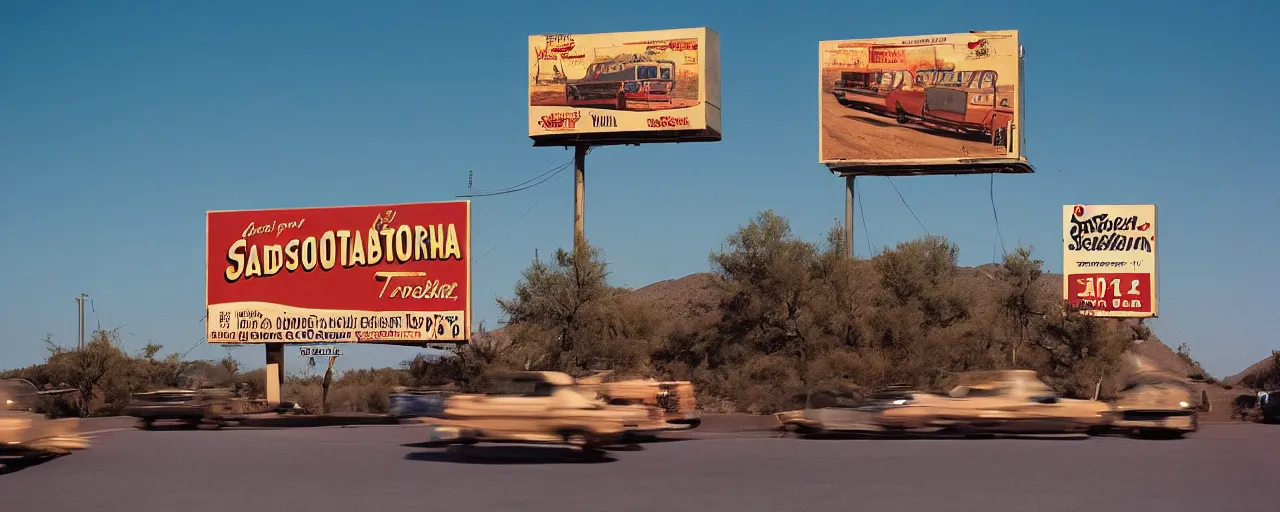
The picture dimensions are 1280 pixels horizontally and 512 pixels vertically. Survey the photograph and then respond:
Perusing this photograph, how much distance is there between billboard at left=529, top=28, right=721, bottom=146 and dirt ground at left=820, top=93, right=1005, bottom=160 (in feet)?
17.4

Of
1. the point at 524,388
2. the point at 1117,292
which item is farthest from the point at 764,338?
the point at 524,388

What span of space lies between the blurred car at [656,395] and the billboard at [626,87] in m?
18.8

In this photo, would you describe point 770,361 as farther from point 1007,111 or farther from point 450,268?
point 450,268

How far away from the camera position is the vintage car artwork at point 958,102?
165 ft

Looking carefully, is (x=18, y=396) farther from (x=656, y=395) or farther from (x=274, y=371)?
(x=274, y=371)

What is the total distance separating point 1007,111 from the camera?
50531 millimetres

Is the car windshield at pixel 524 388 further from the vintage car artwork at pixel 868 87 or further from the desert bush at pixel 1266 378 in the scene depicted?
the desert bush at pixel 1266 378

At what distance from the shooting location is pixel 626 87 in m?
48.8

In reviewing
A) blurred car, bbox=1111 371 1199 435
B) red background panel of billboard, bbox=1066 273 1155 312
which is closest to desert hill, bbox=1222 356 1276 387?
red background panel of billboard, bbox=1066 273 1155 312

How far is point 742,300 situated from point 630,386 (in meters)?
29.4

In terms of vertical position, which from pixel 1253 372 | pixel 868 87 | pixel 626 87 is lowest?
pixel 1253 372

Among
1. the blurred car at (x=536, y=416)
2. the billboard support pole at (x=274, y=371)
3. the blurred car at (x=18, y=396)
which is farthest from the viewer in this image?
the billboard support pole at (x=274, y=371)

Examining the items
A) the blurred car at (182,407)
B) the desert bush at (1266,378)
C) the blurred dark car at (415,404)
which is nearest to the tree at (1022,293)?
the desert bush at (1266,378)

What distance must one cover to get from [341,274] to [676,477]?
26.0 m
